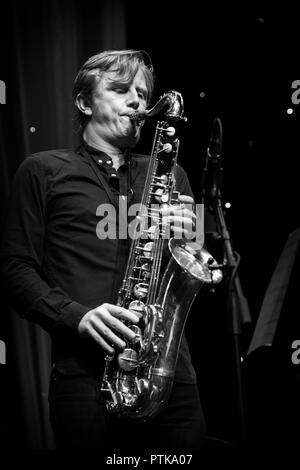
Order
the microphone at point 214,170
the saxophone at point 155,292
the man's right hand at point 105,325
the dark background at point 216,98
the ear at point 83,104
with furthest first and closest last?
the dark background at point 216,98
the ear at point 83,104
the microphone at point 214,170
the saxophone at point 155,292
the man's right hand at point 105,325

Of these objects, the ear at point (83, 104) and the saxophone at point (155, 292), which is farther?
the ear at point (83, 104)

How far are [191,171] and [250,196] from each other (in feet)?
1.24

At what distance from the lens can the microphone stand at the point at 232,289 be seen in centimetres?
209

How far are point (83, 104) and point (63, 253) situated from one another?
740 mm

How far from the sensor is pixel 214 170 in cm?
240

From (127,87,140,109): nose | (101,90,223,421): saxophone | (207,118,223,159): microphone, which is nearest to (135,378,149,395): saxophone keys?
(101,90,223,421): saxophone

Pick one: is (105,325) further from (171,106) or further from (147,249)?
(171,106)

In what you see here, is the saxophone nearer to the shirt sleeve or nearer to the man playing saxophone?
the man playing saxophone

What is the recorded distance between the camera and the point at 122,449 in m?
1.95

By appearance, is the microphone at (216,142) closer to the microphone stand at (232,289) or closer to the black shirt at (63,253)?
the microphone stand at (232,289)

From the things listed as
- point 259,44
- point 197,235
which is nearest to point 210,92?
point 259,44

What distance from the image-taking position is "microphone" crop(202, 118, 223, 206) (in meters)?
2.38

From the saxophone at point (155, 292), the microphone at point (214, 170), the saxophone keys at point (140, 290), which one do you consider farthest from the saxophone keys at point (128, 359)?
the microphone at point (214, 170)

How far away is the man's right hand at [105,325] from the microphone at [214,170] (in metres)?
0.65
